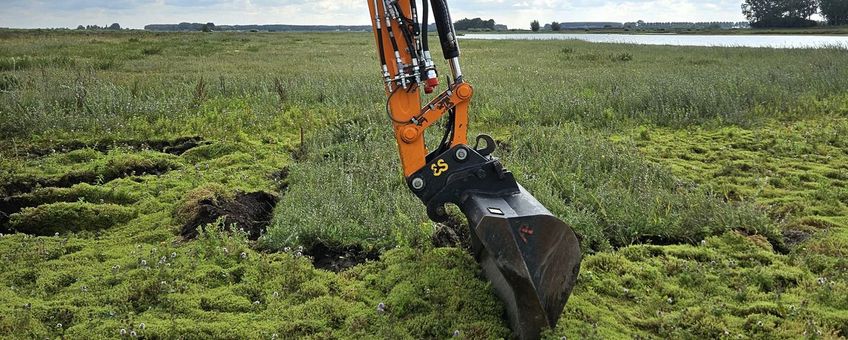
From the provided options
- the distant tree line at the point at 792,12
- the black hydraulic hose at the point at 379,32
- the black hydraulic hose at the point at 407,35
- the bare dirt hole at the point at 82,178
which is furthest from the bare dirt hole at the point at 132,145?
the distant tree line at the point at 792,12

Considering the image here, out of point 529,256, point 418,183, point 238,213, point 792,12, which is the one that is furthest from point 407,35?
point 792,12

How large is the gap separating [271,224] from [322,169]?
5.02 feet

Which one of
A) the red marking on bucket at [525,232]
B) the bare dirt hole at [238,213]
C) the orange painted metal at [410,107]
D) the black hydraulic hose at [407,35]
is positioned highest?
the black hydraulic hose at [407,35]

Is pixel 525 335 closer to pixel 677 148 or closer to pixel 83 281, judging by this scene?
pixel 83 281

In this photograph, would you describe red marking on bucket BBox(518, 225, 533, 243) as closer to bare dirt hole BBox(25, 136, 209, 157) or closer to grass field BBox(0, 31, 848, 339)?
grass field BBox(0, 31, 848, 339)

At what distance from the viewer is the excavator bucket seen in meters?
3.46

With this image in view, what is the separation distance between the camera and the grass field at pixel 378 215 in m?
4.01

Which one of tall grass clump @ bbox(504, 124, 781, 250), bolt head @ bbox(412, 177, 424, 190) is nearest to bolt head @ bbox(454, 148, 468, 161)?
bolt head @ bbox(412, 177, 424, 190)

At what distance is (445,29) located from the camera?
4.39 meters

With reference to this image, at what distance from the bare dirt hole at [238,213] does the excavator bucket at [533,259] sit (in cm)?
260

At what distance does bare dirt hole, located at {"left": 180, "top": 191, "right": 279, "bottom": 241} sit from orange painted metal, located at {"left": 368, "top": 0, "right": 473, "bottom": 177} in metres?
1.76

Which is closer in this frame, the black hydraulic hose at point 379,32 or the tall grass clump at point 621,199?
the black hydraulic hose at point 379,32

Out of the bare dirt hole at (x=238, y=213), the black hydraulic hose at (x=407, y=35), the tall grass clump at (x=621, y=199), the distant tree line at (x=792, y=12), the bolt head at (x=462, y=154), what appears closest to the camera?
the bolt head at (x=462, y=154)

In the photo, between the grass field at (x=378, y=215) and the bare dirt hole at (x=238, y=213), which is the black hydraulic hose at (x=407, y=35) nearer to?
the grass field at (x=378, y=215)
